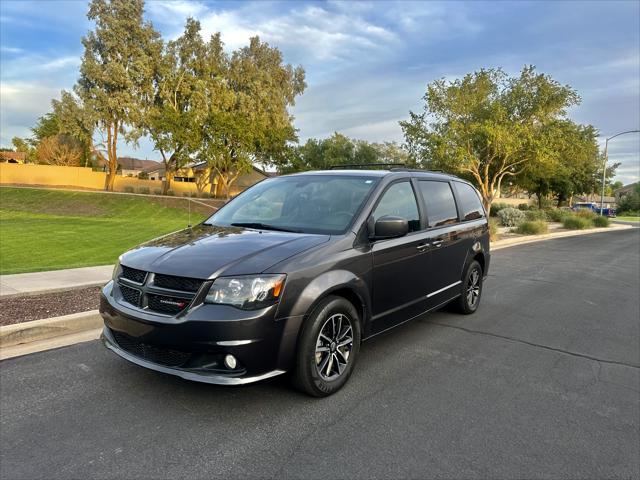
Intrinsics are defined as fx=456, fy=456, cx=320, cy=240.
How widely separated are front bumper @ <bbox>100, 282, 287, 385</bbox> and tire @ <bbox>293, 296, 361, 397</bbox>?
224mm

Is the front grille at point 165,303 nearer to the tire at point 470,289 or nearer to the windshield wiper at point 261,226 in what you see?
the windshield wiper at point 261,226

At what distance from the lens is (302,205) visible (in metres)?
4.42

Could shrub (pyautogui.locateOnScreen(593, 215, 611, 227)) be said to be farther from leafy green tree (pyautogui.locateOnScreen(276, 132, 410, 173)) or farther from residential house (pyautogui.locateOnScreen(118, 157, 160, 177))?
residential house (pyautogui.locateOnScreen(118, 157, 160, 177))

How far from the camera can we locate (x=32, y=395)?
142 inches

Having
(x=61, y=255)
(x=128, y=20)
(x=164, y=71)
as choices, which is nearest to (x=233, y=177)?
(x=164, y=71)

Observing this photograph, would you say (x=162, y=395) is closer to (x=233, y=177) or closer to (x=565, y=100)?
(x=565, y=100)

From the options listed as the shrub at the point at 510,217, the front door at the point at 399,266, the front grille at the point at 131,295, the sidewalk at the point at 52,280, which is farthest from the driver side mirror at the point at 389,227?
the shrub at the point at 510,217

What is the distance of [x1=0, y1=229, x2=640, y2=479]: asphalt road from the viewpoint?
2783 millimetres

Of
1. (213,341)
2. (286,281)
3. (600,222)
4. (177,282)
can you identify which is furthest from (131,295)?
(600,222)

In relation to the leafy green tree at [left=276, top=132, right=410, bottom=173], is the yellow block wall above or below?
below

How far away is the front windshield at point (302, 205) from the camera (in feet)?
13.3

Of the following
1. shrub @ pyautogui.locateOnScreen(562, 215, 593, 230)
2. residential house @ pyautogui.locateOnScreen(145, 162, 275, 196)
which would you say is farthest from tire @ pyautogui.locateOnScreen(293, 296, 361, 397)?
residential house @ pyautogui.locateOnScreen(145, 162, 275, 196)

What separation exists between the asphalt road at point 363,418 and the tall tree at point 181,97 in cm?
3542

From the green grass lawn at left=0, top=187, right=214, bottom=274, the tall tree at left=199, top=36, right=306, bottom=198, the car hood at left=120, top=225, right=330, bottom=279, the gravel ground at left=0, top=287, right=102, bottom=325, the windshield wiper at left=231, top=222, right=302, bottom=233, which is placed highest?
the tall tree at left=199, top=36, right=306, bottom=198
